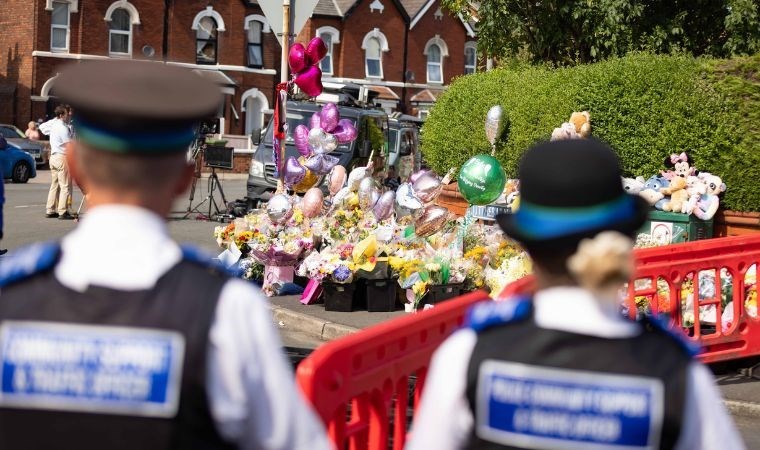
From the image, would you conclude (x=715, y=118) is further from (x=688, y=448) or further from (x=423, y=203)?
(x=688, y=448)

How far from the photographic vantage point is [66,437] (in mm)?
2312

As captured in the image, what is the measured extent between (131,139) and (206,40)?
46.2 m

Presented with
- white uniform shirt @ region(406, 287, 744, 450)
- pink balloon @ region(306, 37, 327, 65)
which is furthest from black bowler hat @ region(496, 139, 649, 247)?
pink balloon @ region(306, 37, 327, 65)

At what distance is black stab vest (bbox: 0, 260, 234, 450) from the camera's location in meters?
2.29

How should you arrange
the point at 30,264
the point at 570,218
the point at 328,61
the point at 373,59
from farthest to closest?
the point at 373,59 → the point at 328,61 → the point at 570,218 → the point at 30,264

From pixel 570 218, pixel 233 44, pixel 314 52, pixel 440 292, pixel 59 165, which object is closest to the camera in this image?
pixel 570 218

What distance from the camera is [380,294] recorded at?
1133 cm

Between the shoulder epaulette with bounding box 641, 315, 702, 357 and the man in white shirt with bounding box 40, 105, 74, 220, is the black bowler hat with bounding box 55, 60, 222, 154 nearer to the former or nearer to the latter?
the shoulder epaulette with bounding box 641, 315, 702, 357

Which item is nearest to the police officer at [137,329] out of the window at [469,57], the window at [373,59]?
the window at [373,59]

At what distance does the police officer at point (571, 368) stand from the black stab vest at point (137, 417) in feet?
1.77

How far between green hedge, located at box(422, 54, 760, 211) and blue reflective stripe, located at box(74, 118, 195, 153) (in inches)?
452

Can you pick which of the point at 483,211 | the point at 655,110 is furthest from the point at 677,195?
the point at 483,211

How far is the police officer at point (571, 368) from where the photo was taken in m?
2.49

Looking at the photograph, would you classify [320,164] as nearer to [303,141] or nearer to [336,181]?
[336,181]
